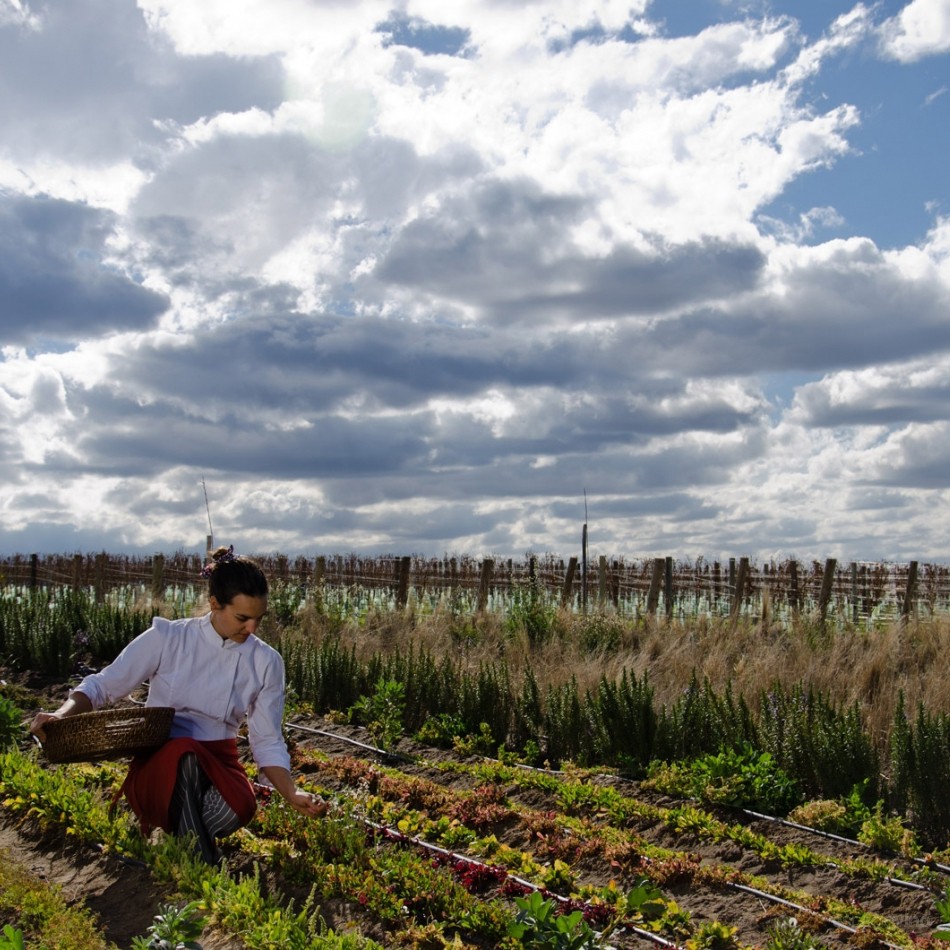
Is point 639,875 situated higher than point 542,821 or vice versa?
point 542,821

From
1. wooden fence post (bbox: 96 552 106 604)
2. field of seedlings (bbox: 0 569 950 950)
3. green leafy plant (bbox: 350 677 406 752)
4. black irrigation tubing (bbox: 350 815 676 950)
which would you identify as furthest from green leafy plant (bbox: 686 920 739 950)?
wooden fence post (bbox: 96 552 106 604)

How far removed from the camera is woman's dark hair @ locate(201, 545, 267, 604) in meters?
4.27

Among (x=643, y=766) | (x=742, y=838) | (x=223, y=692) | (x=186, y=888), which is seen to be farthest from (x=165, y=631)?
(x=643, y=766)

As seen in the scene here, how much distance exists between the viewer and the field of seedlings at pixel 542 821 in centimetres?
418

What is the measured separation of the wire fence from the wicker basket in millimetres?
11392

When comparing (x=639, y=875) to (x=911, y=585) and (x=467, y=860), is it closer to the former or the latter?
(x=467, y=860)

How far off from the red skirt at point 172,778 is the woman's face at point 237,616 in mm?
471

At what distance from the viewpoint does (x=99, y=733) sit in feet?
13.7

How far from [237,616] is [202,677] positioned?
0.36 metres

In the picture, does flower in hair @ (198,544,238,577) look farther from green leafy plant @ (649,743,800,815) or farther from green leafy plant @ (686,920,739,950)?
green leafy plant @ (649,743,800,815)

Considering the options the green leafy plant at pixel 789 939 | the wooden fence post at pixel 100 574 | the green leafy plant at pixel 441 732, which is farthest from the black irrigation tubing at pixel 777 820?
the wooden fence post at pixel 100 574

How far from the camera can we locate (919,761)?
6.43 metres

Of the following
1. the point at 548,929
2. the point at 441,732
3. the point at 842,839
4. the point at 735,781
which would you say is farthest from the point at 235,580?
the point at 441,732

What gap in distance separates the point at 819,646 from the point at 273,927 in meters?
9.21
